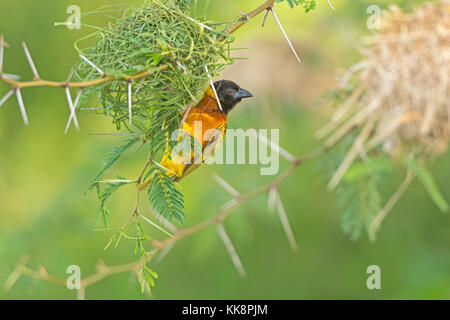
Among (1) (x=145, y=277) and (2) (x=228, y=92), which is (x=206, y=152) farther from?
(1) (x=145, y=277)

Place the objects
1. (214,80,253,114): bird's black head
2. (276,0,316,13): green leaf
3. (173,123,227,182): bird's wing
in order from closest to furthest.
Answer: (276,0,316,13): green leaf < (173,123,227,182): bird's wing < (214,80,253,114): bird's black head

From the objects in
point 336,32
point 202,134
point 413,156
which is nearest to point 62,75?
point 336,32

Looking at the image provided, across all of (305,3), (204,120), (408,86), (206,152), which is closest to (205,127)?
(204,120)

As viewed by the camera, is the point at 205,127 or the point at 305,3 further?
the point at 205,127

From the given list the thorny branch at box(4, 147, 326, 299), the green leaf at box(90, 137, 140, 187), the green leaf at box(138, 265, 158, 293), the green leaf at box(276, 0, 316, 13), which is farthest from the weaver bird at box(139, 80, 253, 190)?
the green leaf at box(276, 0, 316, 13)

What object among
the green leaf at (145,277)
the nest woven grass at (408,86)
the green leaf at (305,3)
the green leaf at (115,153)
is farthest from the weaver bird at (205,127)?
the nest woven grass at (408,86)

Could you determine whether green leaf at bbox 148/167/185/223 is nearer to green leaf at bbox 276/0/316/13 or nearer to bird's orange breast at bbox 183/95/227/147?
bird's orange breast at bbox 183/95/227/147
